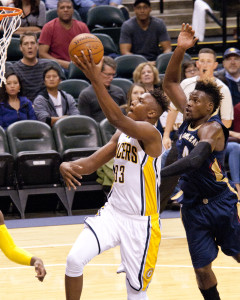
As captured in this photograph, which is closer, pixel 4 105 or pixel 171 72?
pixel 171 72

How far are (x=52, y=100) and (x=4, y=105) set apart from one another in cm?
63

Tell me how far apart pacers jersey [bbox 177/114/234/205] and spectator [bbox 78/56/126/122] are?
156 inches

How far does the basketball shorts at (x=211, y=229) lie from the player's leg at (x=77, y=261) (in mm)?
720

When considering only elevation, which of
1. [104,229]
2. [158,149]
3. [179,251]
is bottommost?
[179,251]

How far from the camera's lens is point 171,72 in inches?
188

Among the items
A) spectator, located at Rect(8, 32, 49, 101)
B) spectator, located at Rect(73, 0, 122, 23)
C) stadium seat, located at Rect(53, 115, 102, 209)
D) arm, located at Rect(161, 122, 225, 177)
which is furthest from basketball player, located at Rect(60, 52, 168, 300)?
spectator, located at Rect(73, 0, 122, 23)

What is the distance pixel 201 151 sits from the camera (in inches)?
163

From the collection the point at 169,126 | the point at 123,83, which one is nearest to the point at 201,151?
the point at 169,126

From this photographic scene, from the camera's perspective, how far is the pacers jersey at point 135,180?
13.8 ft

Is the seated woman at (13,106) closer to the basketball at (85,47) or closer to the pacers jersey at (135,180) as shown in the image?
the pacers jersey at (135,180)

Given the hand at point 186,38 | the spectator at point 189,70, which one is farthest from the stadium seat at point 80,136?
the hand at point 186,38

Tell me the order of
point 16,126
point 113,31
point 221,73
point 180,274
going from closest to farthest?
1. point 180,274
2. point 16,126
3. point 221,73
4. point 113,31

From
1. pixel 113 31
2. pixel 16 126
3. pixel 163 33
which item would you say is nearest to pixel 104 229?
pixel 16 126

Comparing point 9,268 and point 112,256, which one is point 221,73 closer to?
point 112,256
